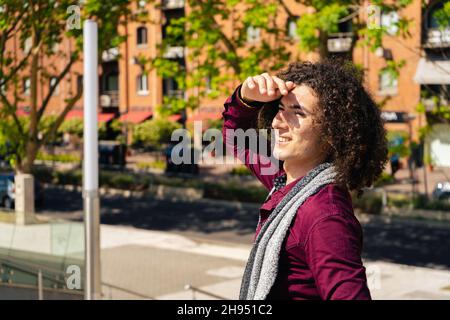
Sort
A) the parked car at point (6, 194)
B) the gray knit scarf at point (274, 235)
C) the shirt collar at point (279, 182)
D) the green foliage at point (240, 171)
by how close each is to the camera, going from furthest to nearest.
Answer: the green foliage at point (240, 171)
the parked car at point (6, 194)
the shirt collar at point (279, 182)
the gray knit scarf at point (274, 235)

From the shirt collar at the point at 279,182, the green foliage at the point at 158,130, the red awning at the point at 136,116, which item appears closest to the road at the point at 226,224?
the green foliage at the point at 158,130

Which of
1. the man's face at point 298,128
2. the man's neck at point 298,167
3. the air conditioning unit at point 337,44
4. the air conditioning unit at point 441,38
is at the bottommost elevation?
the man's neck at point 298,167

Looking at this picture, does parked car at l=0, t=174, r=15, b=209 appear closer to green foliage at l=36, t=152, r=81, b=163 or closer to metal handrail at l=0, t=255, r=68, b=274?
metal handrail at l=0, t=255, r=68, b=274

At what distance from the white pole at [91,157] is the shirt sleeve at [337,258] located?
5643 millimetres

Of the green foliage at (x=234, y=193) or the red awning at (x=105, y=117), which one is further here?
the red awning at (x=105, y=117)

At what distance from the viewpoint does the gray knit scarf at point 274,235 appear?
7.15 ft

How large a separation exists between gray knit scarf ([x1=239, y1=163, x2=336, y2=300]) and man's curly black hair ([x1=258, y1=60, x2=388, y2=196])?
7 cm

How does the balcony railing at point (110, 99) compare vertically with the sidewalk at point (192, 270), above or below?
above

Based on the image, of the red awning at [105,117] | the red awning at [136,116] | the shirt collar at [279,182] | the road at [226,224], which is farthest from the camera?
the red awning at [105,117]

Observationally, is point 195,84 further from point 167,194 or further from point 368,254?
point 167,194

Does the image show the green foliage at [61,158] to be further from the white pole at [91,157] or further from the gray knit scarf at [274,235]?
the gray knit scarf at [274,235]

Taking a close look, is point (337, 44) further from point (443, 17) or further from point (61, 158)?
point (443, 17)

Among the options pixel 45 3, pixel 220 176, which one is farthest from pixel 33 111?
pixel 220 176
